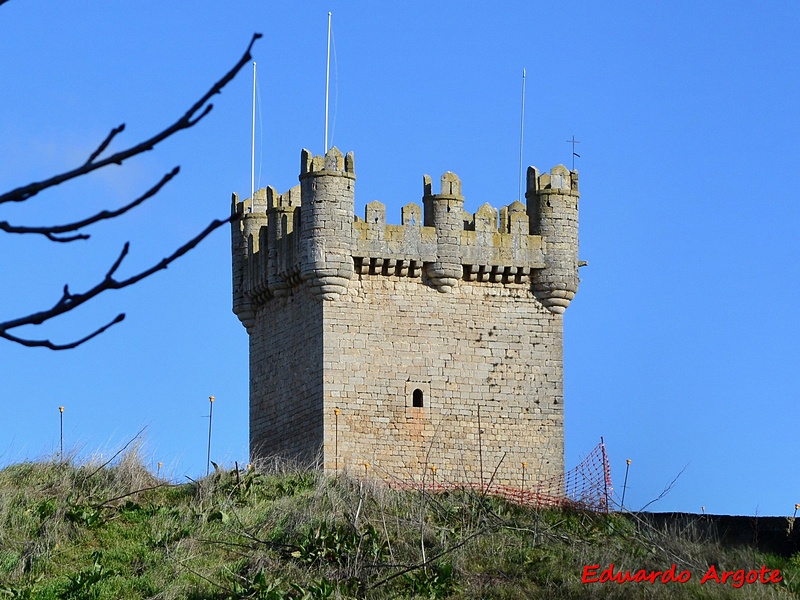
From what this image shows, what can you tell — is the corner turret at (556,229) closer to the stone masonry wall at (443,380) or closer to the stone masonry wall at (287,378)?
the stone masonry wall at (443,380)

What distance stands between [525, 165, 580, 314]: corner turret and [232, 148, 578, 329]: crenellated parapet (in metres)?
0.02

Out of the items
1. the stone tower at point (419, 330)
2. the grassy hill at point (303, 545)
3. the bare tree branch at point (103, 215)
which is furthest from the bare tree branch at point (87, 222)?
the stone tower at point (419, 330)

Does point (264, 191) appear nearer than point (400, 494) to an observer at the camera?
No

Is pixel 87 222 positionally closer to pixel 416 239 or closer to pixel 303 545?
pixel 303 545

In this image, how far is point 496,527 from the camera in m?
17.5

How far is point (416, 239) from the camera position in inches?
961

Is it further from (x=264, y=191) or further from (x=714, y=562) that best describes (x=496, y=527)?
(x=264, y=191)

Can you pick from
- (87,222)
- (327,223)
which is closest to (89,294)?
(87,222)

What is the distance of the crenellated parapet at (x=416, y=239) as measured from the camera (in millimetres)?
23891

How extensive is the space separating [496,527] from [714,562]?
269 centimetres

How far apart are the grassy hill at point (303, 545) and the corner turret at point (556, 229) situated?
6331 mm

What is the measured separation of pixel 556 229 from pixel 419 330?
10.0 feet

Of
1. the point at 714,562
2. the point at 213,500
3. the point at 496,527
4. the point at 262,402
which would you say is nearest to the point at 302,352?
the point at 262,402

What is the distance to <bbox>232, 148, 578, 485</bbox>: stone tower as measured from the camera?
77.2 feet
